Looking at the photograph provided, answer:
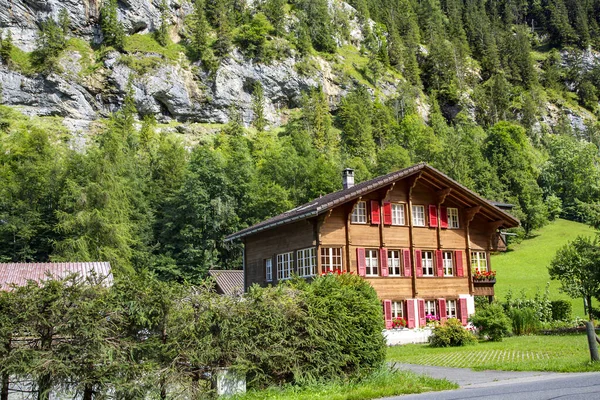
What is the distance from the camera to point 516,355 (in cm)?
1850

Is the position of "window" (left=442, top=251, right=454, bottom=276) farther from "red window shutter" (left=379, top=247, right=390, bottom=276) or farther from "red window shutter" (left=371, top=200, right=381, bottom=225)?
"red window shutter" (left=371, top=200, right=381, bottom=225)

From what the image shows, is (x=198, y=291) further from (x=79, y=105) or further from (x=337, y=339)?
(x=79, y=105)

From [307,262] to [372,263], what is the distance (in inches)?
140

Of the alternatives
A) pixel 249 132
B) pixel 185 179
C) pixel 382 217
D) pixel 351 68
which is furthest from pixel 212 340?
pixel 351 68

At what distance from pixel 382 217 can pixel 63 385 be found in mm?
22044

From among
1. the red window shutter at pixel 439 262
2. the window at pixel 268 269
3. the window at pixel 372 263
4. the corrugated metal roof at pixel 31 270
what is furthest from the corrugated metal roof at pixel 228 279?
the red window shutter at pixel 439 262

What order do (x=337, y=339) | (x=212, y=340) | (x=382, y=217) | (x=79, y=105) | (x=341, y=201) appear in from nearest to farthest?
(x=212, y=340) < (x=337, y=339) < (x=341, y=201) < (x=382, y=217) < (x=79, y=105)

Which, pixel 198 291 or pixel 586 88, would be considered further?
pixel 586 88

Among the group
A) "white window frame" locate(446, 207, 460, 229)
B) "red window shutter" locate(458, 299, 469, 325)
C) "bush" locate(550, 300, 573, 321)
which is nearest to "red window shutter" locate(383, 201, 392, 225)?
"white window frame" locate(446, 207, 460, 229)

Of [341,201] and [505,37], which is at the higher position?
[505,37]

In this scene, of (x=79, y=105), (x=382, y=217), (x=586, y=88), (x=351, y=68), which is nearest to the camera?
(x=382, y=217)

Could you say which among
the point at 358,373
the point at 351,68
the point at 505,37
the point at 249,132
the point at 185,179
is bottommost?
the point at 358,373

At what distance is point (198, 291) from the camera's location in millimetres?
11367

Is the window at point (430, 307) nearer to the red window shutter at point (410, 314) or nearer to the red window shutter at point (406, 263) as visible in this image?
the red window shutter at point (410, 314)
